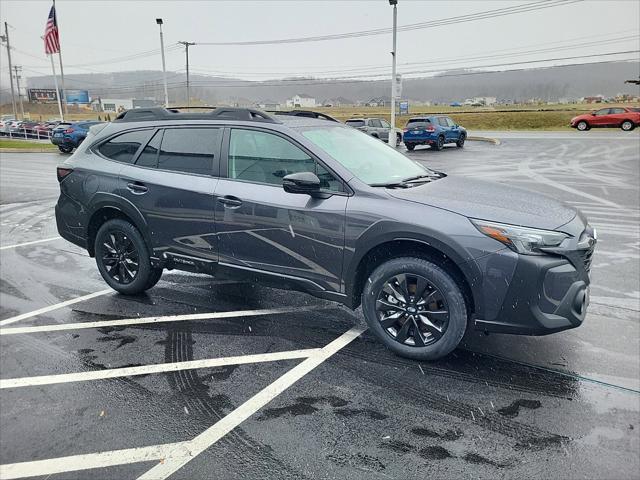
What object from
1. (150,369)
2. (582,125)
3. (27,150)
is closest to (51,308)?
(150,369)

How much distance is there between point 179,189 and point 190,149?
1.36ft

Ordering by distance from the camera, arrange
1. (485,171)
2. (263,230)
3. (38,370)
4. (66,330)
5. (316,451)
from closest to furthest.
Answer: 1. (316,451)
2. (38,370)
3. (263,230)
4. (66,330)
5. (485,171)

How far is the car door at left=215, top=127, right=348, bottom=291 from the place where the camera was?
3.91 m

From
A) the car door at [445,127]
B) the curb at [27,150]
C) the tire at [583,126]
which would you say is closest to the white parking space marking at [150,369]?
the car door at [445,127]

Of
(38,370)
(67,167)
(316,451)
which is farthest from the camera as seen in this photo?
(67,167)

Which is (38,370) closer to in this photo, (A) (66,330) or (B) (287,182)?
(A) (66,330)

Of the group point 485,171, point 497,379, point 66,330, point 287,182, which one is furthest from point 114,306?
point 485,171

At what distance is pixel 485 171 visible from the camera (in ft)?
55.1

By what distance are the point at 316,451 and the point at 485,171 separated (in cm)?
1553

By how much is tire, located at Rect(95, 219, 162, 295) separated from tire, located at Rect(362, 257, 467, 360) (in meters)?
2.43

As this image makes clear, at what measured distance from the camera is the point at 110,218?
5.21 m

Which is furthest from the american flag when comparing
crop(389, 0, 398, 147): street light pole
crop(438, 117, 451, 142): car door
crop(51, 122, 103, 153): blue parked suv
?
crop(438, 117, 451, 142): car door

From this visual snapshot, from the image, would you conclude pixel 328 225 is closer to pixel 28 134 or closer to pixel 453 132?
pixel 453 132

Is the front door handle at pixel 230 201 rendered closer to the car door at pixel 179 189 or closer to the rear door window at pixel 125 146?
the car door at pixel 179 189
